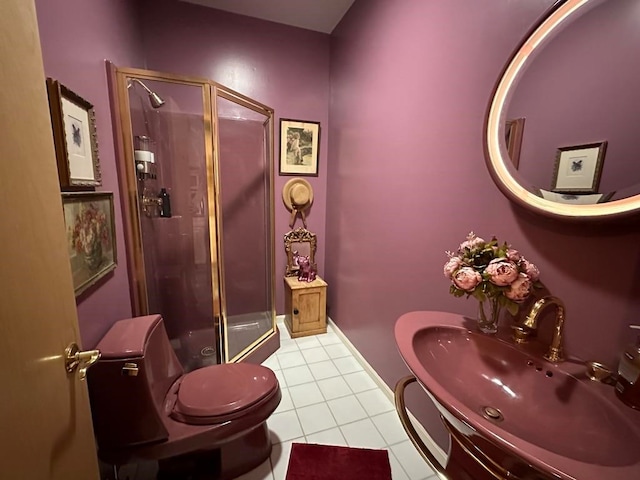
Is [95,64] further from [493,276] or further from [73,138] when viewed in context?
[493,276]

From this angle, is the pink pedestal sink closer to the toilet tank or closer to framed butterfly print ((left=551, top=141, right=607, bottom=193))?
framed butterfly print ((left=551, top=141, right=607, bottom=193))

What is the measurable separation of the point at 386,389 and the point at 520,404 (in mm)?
1202

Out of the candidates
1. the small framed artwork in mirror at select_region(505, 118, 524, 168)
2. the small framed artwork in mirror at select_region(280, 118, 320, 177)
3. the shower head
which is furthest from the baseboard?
the shower head

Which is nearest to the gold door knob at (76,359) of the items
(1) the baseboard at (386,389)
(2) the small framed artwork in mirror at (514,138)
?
(2) the small framed artwork in mirror at (514,138)

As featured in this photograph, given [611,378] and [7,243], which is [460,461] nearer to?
[611,378]

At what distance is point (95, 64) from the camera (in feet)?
4.15

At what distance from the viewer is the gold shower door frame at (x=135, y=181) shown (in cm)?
150

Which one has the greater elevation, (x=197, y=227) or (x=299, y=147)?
(x=299, y=147)

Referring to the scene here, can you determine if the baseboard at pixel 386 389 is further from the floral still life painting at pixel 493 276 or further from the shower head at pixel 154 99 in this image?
the shower head at pixel 154 99

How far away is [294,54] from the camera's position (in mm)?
2535

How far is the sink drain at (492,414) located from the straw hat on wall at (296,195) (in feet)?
7.17

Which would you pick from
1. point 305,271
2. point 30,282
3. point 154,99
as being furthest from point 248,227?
point 30,282

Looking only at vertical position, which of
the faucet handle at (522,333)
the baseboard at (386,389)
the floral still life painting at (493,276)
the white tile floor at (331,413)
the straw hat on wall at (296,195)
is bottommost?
the white tile floor at (331,413)

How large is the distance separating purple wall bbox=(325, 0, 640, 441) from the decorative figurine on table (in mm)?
315
